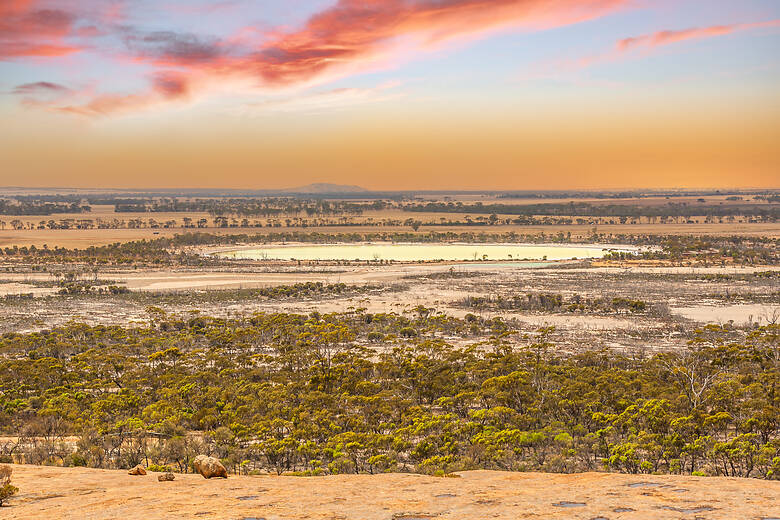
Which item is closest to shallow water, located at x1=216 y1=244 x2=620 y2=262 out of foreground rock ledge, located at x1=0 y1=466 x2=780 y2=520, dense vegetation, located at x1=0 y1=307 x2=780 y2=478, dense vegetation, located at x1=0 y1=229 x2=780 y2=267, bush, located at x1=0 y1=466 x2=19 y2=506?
dense vegetation, located at x1=0 y1=229 x2=780 y2=267

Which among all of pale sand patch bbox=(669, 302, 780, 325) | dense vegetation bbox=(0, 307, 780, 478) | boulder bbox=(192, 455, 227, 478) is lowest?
pale sand patch bbox=(669, 302, 780, 325)

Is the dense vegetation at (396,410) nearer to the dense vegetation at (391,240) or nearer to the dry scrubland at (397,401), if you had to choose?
the dry scrubland at (397,401)

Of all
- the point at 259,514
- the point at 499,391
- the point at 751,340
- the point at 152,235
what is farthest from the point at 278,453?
the point at 152,235

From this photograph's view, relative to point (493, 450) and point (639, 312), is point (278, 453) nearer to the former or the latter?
point (493, 450)

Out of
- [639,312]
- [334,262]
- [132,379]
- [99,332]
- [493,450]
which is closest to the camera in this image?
[493,450]

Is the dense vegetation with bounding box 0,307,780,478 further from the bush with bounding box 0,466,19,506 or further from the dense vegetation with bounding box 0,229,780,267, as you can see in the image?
the dense vegetation with bounding box 0,229,780,267

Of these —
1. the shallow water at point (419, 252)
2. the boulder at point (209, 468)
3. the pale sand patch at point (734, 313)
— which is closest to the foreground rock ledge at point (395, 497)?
the boulder at point (209, 468)
